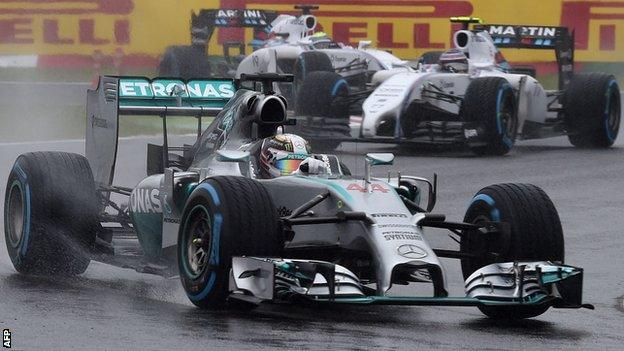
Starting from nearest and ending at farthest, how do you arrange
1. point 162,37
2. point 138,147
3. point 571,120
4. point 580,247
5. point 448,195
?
1. point 580,247
2. point 448,195
3. point 138,147
4. point 571,120
5. point 162,37

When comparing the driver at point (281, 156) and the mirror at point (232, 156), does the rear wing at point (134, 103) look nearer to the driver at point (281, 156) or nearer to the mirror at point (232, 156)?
the driver at point (281, 156)

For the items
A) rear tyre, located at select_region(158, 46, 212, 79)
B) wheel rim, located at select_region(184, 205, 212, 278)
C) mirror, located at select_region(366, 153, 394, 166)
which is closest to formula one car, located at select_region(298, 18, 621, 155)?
rear tyre, located at select_region(158, 46, 212, 79)

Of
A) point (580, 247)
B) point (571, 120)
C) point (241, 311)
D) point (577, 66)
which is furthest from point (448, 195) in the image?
point (577, 66)

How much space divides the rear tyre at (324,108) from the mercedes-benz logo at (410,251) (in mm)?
12461

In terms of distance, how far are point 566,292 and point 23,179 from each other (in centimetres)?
422

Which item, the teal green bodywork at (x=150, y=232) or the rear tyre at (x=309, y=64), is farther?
the rear tyre at (x=309, y=64)

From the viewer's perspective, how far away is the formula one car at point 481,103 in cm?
2172

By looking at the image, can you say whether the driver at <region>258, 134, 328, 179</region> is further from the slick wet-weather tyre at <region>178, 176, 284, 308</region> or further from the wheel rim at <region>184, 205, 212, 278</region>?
the slick wet-weather tyre at <region>178, 176, 284, 308</region>

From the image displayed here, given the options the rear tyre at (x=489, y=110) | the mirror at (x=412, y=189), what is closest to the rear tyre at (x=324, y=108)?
the rear tyre at (x=489, y=110)

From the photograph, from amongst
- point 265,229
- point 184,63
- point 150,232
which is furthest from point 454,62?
point 265,229

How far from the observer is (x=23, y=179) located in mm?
11711

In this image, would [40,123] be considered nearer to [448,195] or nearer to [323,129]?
[323,129]

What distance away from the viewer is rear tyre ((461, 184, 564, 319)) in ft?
32.8

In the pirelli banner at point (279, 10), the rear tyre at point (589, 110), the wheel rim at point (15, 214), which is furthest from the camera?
the pirelli banner at point (279, 10)
